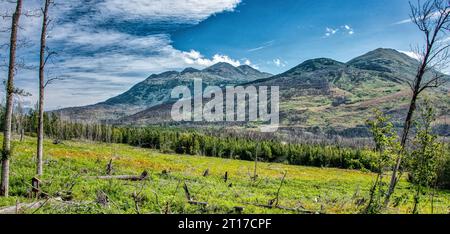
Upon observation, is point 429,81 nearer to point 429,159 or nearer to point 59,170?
point 429,159

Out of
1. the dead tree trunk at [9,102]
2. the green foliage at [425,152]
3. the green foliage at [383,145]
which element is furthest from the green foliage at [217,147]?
the dead tree trunk at [9,102]

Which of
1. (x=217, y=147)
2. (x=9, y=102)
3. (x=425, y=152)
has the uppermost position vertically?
(x=9, y=102)

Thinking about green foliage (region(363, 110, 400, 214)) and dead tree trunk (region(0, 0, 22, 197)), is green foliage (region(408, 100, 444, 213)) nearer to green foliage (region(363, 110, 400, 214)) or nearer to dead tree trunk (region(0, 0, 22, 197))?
green foliage (region(363, 110, 400, 214))

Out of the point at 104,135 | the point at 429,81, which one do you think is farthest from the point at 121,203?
the point at 104,135

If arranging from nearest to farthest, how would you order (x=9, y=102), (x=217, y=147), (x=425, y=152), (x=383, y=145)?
1. (x=425, y=152)
2. (x=9, y=102)
3. (x=383, y=145)
4. (x=217, y=147)

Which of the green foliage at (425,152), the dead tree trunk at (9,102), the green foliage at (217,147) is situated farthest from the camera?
the green foliage at (217,147)

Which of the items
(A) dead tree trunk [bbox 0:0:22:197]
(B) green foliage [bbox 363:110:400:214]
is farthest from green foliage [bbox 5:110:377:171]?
(A) dead tree trunk [bbox 0:0:22:197]

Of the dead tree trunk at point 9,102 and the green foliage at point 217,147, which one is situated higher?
the dead tree trunk at point 9,102

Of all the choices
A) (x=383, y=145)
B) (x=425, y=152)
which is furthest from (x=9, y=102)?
(x=425, y=152)

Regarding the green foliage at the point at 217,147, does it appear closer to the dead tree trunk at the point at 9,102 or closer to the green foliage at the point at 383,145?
the green foliage at the point at 383,145

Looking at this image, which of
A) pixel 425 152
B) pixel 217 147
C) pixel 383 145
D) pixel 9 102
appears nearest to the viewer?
pixel 425 152

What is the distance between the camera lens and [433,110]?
50.9 feet

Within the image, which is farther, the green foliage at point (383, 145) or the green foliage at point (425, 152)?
the green foliage at point (383, 145)

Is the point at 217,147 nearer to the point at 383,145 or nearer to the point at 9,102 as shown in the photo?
the point at 383,145
